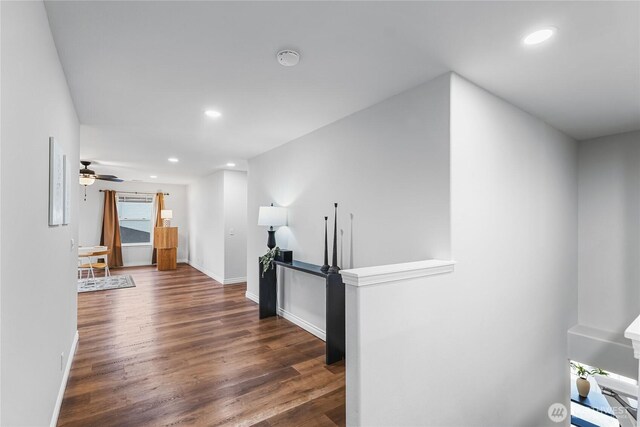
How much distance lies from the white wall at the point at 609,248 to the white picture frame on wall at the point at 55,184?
503cm

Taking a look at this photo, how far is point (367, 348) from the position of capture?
1693 millimetres

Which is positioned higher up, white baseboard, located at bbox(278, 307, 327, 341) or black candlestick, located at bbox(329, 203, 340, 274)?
black candlestick, located at bbox(329, 203, 340, 274)

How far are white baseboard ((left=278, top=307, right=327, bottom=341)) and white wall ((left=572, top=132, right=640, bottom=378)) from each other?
2865 millimetres

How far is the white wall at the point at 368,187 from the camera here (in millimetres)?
2365

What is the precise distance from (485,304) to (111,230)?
898 cm

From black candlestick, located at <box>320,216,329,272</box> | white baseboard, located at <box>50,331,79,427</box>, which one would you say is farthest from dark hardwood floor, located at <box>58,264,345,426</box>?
black candlestick, located at <box>320,216,329,272</box>

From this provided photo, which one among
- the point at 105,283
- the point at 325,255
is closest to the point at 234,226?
the point at 105,283

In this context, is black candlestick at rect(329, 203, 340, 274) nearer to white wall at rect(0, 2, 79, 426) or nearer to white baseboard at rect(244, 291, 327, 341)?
white baseboard at rect(244, 291, 327, 341)

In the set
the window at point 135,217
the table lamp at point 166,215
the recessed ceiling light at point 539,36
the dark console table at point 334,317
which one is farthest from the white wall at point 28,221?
the window at point 135,217

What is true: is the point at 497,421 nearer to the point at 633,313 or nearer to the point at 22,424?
the point at 633,313

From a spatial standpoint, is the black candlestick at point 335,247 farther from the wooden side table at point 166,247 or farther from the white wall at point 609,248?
the wooden side table at point 166,247

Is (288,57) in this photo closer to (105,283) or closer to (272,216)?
(272,216)

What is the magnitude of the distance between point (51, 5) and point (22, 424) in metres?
1.98

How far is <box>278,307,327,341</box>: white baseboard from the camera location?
3699 millimetres
